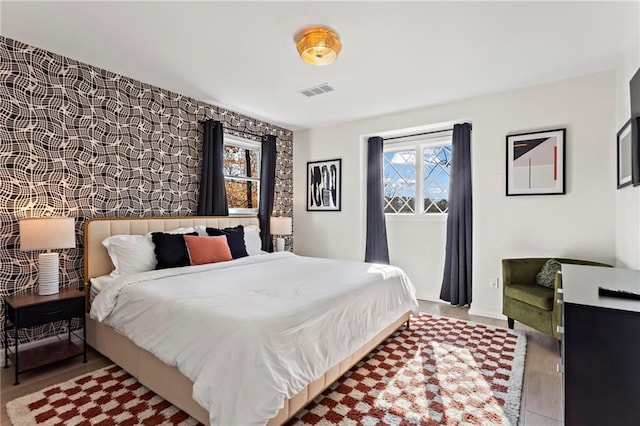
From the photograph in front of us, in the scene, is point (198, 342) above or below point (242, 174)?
below

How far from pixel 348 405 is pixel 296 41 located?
2.65 metres

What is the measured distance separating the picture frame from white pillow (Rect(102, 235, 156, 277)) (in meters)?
3.98

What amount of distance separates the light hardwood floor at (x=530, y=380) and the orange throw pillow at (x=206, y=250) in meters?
1.07

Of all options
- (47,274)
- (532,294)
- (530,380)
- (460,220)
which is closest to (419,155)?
(460,220)

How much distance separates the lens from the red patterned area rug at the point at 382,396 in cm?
188

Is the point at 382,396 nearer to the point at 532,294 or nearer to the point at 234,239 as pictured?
the point at 532,294

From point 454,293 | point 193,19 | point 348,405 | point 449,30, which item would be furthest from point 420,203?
point 193,19

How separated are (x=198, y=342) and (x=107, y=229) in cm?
194

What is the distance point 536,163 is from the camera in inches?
136

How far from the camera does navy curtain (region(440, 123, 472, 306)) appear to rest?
13.3ft

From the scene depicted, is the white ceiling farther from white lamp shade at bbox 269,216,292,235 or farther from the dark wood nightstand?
the dark wood nightstand

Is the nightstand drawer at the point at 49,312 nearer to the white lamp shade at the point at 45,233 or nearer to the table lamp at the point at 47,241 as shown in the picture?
the table lamp at the point at 47,241

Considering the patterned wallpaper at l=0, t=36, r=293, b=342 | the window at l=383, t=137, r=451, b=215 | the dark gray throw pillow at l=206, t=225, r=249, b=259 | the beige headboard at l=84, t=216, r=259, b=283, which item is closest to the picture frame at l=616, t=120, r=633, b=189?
the window at l=383, t=137, r=451, b=215

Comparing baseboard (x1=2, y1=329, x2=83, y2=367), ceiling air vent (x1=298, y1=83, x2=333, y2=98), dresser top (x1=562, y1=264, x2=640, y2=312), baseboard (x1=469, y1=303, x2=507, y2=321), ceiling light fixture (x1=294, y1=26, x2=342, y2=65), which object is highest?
ceiling air vent (x1=298, y1=83, x2=333, y2=98)
